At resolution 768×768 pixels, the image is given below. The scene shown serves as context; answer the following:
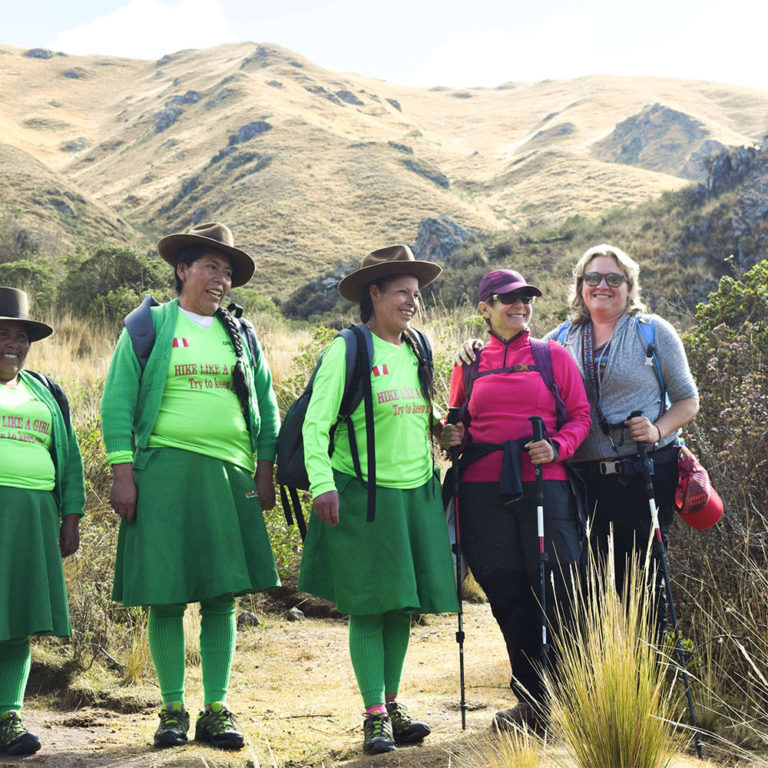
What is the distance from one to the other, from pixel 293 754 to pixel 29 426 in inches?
79.2

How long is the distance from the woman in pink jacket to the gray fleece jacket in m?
0.22

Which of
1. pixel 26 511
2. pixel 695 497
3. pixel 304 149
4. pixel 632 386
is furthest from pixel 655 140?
pixel 26 511

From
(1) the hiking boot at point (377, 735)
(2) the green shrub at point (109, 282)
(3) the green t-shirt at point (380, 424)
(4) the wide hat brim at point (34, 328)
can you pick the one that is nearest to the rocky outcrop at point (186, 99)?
(2) the green shrub at point (109, 282)

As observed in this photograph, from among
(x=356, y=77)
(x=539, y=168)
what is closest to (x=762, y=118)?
(x=539, y=168)

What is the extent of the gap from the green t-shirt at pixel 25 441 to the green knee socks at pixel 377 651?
65.0 inches

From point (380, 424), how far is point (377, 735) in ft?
4.60

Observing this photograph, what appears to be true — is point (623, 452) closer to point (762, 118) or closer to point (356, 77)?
point (762, 118)

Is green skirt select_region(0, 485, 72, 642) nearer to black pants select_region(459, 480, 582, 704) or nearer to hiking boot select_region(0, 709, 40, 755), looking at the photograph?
hiking boot select_region(0, 709, 40, 755)

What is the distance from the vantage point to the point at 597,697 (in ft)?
9.89

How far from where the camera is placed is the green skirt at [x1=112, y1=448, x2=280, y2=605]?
3.80 meters

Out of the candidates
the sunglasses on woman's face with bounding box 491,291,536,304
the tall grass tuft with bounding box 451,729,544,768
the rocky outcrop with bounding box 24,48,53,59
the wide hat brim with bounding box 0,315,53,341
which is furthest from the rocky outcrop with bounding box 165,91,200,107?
the tall grass tuft with bounding box 451,729,544,768

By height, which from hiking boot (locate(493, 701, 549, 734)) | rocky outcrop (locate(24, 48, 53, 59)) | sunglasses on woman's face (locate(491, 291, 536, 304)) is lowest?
hiking boot (locate(493, 701, 549, 734))

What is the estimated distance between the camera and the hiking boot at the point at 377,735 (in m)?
3.79

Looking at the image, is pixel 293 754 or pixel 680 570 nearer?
pixel 293 754
